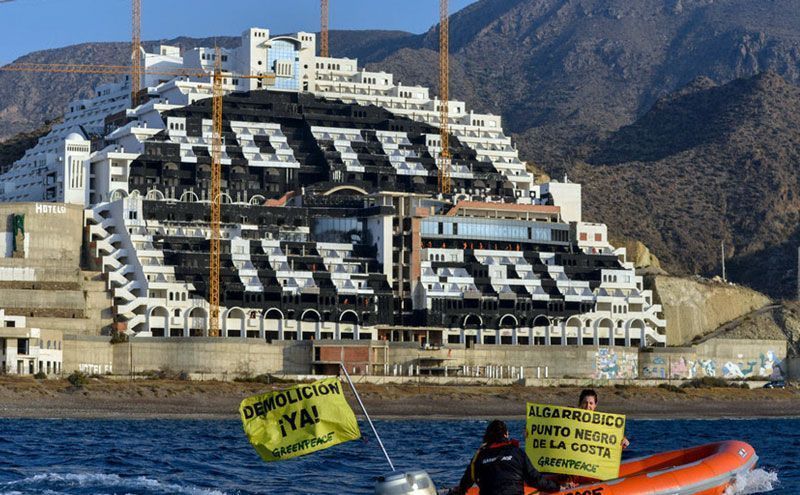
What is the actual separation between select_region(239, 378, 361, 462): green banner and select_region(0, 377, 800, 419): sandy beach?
71.1 m

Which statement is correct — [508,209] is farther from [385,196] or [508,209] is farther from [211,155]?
[211,155]

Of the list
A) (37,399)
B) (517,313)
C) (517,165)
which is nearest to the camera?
(37,399)

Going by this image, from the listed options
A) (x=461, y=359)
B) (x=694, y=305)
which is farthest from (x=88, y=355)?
(x=694, y=305)

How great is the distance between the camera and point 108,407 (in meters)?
→ 128

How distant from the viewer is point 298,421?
5200 cm

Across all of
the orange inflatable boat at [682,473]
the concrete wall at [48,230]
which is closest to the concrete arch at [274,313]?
the concrete wall at [48,230]

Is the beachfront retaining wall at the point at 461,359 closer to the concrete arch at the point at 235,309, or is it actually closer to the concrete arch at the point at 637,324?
the concrete arch at the point at 637,324

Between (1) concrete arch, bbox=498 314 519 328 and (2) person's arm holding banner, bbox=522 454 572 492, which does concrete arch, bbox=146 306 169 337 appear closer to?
(1) concrete arch, bbox=498 314 519 328

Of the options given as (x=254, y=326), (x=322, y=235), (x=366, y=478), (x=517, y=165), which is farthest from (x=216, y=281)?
(x=366, y=478)

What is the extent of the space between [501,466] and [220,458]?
110ft

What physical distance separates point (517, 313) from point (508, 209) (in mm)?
15442

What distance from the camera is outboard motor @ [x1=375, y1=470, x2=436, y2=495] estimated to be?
4909 centimetres

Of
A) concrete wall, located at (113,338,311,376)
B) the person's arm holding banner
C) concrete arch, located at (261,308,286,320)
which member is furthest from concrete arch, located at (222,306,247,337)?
the person's arm holding banner

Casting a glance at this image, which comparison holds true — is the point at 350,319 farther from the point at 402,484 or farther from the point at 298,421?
the point at 402,484
